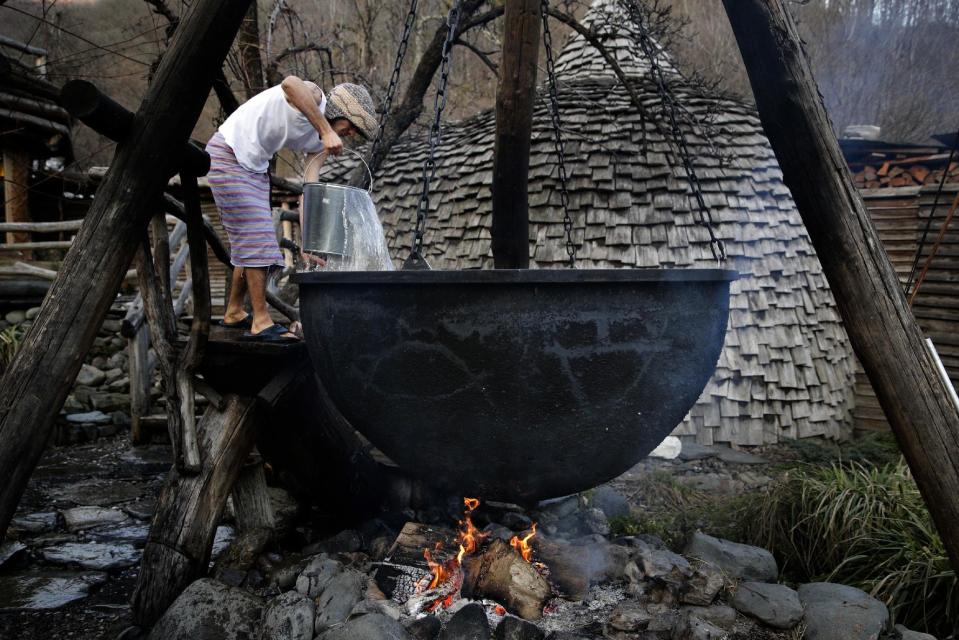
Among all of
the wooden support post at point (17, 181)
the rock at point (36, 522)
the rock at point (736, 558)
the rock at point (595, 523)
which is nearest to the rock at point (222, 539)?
the rock at point (36, 522)

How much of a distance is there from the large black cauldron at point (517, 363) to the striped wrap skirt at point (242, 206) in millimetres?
1032

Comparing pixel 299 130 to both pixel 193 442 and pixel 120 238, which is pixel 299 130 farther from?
pixel 193 442

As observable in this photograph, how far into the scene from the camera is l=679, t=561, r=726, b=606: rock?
234 cm

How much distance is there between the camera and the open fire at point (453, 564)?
2338 millimetres

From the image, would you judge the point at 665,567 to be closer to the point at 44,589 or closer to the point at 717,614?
the point at 717,614

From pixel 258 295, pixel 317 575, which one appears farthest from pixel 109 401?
pixel 317 575

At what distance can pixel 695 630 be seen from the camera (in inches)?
81.0

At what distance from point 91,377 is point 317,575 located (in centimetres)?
587

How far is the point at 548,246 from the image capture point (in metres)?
6.38

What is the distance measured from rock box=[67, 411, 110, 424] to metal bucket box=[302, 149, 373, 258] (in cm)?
539

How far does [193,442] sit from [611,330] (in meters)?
1.75

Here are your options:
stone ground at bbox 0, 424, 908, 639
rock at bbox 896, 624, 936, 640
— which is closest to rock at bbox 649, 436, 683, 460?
stone ground at bbox 0, 424, 908, 639

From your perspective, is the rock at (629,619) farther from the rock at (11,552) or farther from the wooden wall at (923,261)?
the wooden wall at (923,261)

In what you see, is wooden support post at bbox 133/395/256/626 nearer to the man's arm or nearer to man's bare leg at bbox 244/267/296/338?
man's bare leg at bbox 244/267/296/338
